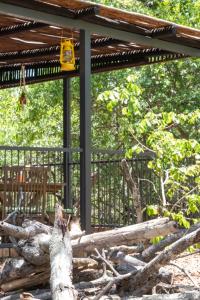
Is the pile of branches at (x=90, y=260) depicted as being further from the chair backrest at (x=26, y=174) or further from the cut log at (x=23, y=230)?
the chair backrest at (x=26, y=174)

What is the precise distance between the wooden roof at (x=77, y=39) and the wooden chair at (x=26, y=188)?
6.60 ft

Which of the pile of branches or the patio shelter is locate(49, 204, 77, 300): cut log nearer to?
the pile of branches

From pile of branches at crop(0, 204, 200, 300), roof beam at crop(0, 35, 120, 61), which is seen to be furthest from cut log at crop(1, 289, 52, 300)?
roof beam at crop(0, 35, 120, 61)

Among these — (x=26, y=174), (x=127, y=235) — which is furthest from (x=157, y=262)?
(x=26, y=174)

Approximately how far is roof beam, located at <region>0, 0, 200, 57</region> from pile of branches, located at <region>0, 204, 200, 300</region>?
8.74 feet

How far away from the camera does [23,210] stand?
10.2 metres

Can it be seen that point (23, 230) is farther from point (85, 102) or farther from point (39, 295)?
point (85, 102)

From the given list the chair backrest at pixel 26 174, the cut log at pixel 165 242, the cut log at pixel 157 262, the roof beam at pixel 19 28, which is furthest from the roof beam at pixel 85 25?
the cut log at pixel 157 262

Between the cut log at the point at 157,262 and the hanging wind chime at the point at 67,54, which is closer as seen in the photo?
the cut log at the point at 157,262

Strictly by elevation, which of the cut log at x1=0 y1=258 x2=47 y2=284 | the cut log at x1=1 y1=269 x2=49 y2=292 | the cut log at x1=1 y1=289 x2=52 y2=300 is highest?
the cut log at x1=0 y1=258 x2=47 y2=284

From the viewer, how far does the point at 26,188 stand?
33.4ft

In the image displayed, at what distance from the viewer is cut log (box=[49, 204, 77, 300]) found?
602cm

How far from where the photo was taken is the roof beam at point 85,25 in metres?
8.67

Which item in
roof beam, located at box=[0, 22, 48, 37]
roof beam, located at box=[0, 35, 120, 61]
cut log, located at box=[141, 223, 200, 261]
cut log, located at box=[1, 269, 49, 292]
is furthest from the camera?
roof beam, located at box=[0, 35, 120, 61]
